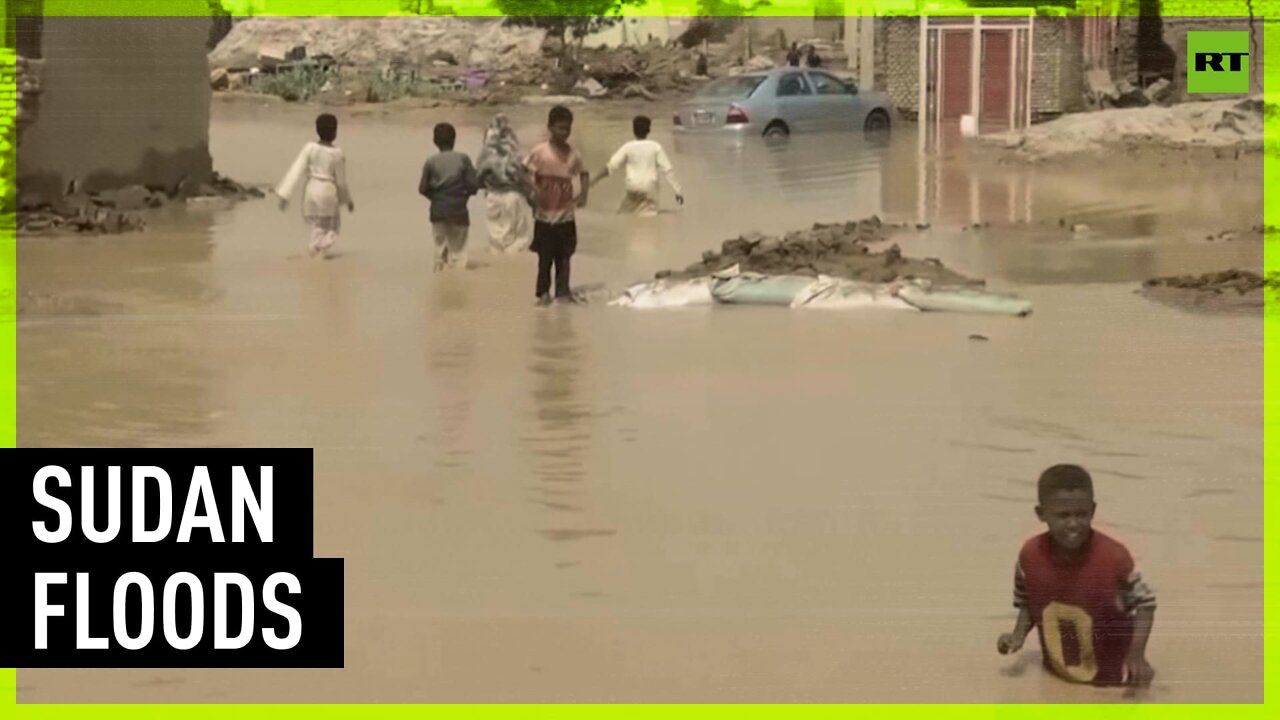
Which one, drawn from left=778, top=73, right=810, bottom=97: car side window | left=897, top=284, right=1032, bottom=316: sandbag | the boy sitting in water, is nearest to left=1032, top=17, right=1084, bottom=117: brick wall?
left=778, top=73, right=810, bottom=97: car side window

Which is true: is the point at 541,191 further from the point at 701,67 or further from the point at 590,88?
the point at 590,88

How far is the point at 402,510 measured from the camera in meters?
4.74

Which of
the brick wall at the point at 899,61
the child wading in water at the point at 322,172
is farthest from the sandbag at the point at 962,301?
the brick wall at the point at 899,61

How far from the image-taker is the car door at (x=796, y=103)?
347 inches

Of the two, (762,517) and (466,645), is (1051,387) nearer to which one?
(762,517)

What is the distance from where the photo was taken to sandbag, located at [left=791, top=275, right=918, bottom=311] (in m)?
7.34

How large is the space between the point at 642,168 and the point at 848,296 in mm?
1135

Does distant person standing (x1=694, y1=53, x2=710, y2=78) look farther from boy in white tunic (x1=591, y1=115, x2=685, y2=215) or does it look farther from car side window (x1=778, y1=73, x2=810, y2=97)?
car side window (x1=778, y1=73, x2=810, y2=97)

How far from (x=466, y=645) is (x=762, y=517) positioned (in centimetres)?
112

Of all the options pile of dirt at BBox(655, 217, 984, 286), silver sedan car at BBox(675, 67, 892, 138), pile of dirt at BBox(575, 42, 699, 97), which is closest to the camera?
pile of dirt at BBox(655, 217, 984, 286)

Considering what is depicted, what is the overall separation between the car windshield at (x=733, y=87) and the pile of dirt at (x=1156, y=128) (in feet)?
13.9

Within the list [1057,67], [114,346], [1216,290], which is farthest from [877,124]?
[114,346]

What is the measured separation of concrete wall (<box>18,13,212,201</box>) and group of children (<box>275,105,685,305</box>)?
2370mm

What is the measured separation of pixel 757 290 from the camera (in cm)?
747
